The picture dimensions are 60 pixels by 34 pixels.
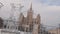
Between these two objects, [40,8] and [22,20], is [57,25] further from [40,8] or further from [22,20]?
[22,20]

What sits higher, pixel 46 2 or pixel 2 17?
pixel 46 2

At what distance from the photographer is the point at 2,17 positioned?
2.41m

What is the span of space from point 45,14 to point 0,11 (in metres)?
0.89

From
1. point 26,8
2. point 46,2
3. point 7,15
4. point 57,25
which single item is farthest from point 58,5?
point 7,15

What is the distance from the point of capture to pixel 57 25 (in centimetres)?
227

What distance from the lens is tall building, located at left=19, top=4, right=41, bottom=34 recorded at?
2.30m

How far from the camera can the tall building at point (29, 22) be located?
2297mm

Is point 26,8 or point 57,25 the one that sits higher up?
point 26,8

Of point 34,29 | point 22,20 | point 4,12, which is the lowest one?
point 34,29

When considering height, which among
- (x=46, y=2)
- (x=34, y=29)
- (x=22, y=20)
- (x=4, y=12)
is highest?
(x=46, y=2)

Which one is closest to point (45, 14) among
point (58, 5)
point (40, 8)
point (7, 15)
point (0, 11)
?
point (40, 8)

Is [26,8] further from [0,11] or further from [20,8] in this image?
[0,11]

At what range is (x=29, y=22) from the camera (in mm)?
2334

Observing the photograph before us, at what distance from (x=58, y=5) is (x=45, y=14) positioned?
0.30 metres
